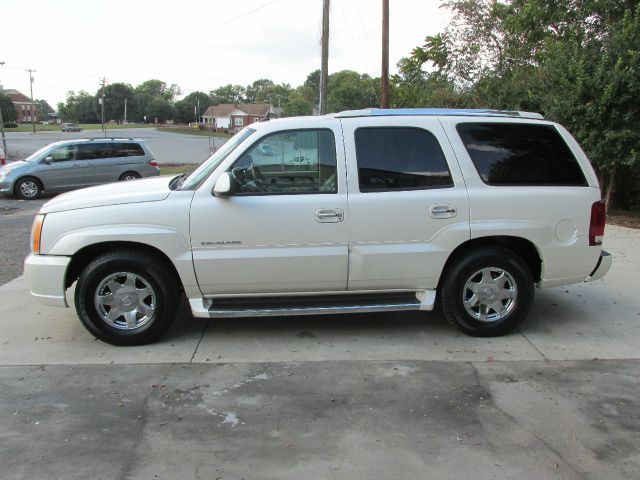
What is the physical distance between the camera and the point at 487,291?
4.66 metres

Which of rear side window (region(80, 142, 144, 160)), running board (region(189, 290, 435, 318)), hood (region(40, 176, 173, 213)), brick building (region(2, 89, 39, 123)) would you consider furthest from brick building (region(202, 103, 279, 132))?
running board (region(189, 290, 435, 318))

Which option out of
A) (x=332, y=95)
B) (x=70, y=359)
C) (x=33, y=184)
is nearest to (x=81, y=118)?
(x=332, y=95)

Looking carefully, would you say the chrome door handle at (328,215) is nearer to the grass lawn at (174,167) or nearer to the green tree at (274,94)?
the grass lawn at (174,167)

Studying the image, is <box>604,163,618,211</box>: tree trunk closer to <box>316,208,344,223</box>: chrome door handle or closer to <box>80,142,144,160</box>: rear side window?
<box>316,208,344,223</box>: chrome door handle

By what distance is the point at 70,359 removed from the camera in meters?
4.31

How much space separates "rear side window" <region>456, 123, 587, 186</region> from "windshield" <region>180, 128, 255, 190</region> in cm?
186

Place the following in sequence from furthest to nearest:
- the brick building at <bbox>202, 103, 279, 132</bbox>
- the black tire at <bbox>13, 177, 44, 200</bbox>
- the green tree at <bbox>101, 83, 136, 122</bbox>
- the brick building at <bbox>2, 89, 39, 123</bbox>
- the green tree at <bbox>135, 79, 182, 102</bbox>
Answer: the green tree at <bbox>135, 79, 182, 102</bbox>
the brick building at <bbox>2, 89, 39, 123</bbox>
the green tree at <bbox>101, 83, 136, 122</bbox>
the brick building at <bbox>202, 103, 279, 132</bbox>
the black tire at <bbox>13, 177, 44, 200</bbox>

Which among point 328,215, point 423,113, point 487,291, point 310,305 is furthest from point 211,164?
point 487,291

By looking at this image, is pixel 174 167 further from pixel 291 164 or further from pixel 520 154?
pixel 520 154

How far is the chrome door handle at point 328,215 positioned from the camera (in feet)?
14.2

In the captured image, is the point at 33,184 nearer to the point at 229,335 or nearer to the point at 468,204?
the point at 229,335

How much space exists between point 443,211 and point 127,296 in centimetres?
268

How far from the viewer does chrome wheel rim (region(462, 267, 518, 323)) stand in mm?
4641

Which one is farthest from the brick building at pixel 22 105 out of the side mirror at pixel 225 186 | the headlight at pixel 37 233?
the side mirror at pixel 225 186
